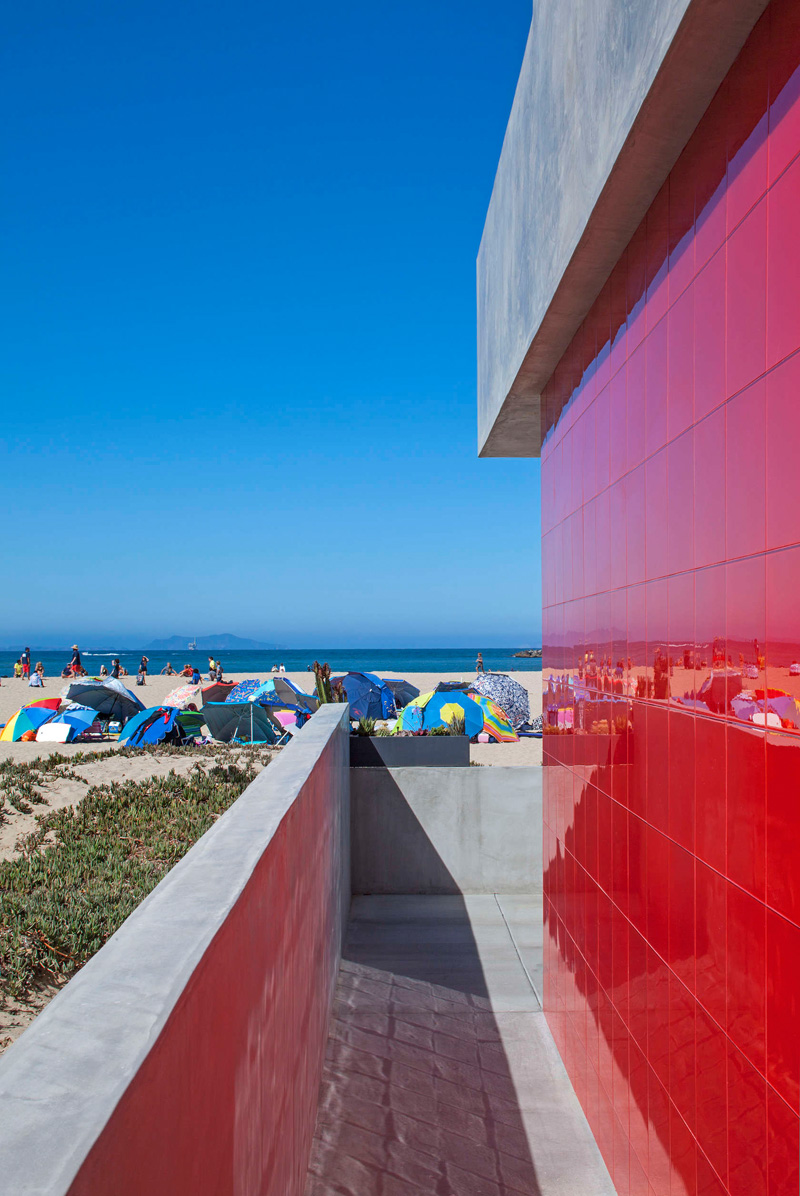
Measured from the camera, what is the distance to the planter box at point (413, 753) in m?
7.83

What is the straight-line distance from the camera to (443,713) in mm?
14602

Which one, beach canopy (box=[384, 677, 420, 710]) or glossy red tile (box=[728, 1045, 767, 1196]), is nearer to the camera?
glossy red tile (box=[728, 1045, 767, 1196])

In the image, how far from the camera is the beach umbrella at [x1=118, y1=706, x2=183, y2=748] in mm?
13477

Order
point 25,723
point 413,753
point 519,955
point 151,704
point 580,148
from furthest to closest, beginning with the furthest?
1. point 151,704
2. point 25,723
3. point 413,753
4. point 519,955
5. point 580,148

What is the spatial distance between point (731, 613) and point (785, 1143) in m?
1.24

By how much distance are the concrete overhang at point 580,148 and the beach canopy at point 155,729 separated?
10.1 m

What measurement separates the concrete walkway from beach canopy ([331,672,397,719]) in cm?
1351

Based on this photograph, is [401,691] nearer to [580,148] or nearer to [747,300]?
[580,148]

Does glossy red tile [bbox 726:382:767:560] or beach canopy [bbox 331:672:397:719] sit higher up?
glossy red tile [bbox 726:382:767:560]

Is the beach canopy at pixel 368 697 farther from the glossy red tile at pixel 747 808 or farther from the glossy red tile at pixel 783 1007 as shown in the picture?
the glossy red tile at pixel 783 1007

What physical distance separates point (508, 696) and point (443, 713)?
4.90 m

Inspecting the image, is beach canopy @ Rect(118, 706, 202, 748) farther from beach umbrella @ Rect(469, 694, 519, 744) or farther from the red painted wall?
the red painted wall

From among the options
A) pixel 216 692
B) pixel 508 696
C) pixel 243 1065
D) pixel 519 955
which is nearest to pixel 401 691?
pixel 508 696

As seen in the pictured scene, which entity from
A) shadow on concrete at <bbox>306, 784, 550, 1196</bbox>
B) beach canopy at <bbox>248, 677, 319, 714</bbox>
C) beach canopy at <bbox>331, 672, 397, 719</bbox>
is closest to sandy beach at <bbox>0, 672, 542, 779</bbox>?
beach canopy at <bbox>248, 677, 319, 714</bbox>
